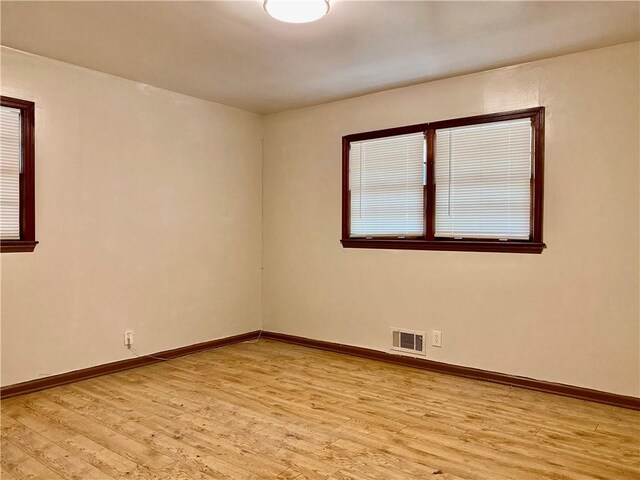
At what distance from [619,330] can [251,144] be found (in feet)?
12.7

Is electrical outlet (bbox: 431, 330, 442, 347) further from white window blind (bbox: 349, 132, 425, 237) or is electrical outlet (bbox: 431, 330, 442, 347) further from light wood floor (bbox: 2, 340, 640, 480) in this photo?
white window blind (bbox: 349, 132, 425, 237)

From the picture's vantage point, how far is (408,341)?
14.1 ft

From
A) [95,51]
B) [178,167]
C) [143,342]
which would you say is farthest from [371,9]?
[143,342]

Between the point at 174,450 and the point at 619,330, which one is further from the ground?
the point at 619,330

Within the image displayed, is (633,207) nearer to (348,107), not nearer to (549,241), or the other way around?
(549,241)

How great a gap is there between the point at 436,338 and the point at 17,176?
3550mm

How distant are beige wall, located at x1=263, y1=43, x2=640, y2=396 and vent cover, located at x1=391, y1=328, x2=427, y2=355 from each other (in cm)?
7

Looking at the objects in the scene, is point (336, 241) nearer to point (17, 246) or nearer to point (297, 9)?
point (297, 9)

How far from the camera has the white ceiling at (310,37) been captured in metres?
2.79

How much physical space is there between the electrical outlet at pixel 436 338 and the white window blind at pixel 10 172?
338cm

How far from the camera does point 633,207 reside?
325 cm

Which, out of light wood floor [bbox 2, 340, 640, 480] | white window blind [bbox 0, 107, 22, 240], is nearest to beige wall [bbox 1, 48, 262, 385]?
white window blind [bbox 0, 107, 22, 240]

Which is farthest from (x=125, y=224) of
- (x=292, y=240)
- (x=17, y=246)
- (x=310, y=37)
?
(x=310, y=37)

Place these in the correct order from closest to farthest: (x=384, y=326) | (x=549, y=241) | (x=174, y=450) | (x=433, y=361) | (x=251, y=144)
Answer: (x=174, y=450)
(x=549, y=241)
(x=433, y=361)
(x=384, y=326)
(x=251, y=144)
